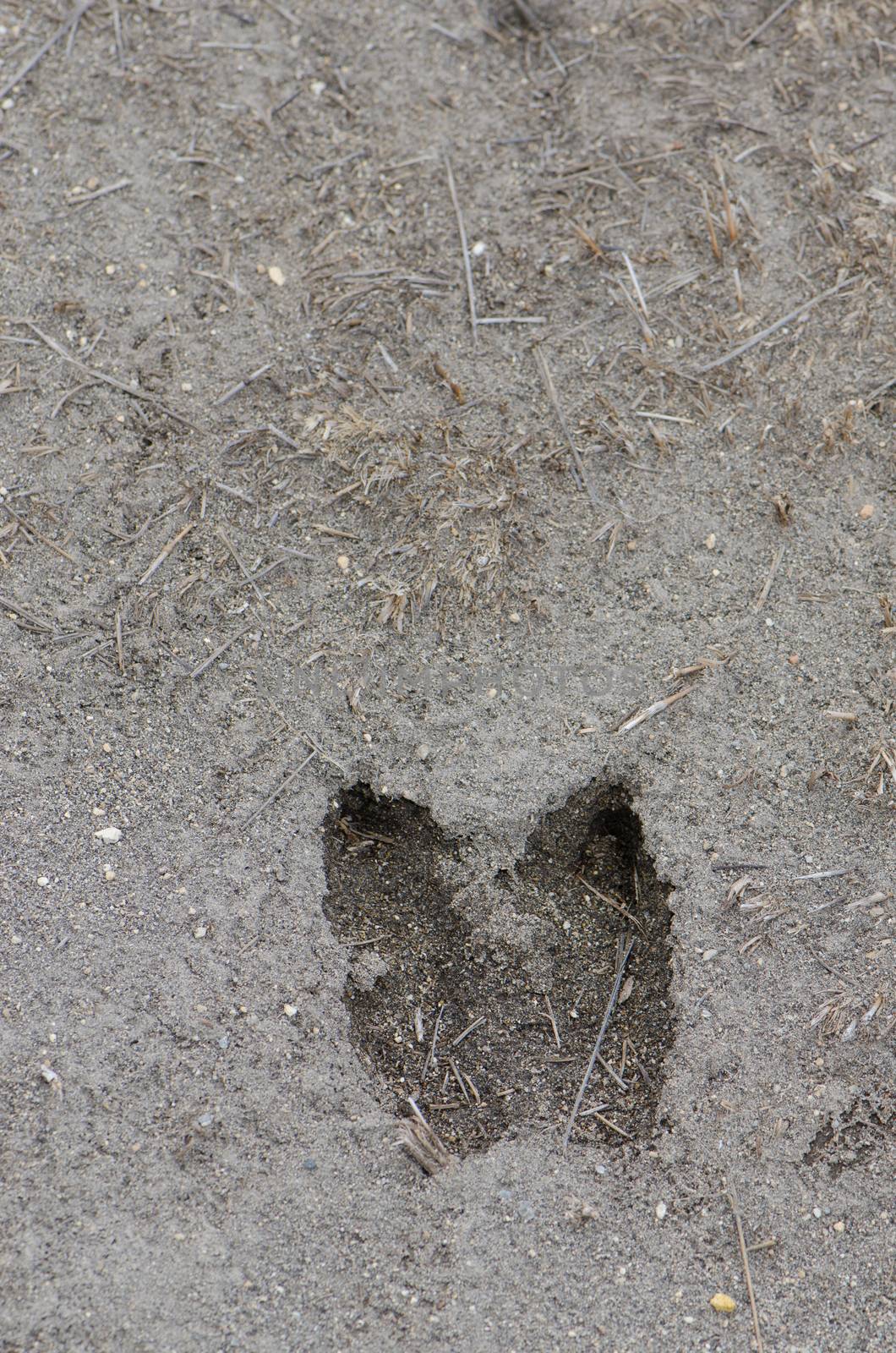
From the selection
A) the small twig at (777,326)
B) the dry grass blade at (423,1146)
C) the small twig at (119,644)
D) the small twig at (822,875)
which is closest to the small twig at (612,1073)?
the dry grass blade at (423,1146)

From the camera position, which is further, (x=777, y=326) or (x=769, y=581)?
(x=777, y=326)

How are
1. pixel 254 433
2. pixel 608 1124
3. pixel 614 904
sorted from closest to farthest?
pixel 608 1124 → pixel 614 904 → pixel 254 433

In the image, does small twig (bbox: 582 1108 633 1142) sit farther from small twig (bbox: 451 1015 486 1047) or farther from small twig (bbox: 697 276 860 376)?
small twig (bbox: 697 276 860 376)

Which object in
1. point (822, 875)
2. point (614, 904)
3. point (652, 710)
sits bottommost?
point (614, 904)

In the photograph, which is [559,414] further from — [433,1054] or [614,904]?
[433,1054]

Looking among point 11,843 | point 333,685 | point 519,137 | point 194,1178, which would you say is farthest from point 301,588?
point 519,137

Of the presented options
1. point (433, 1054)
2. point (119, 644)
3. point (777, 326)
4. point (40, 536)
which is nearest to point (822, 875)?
point (433, 1054)

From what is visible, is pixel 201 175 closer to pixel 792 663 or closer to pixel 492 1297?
pixel 792 663
